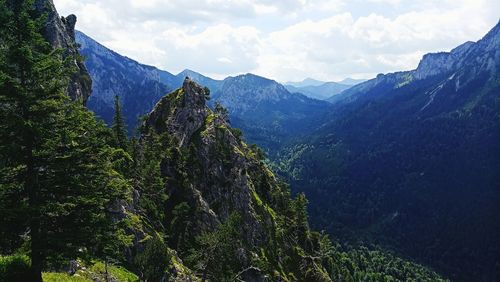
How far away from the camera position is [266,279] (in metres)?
92.6

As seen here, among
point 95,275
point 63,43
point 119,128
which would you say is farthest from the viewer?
point 63,43

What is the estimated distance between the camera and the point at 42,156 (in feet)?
82.3

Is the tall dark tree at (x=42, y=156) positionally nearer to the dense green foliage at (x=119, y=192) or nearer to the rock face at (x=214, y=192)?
the dense green foliage at (x=119, y=192)

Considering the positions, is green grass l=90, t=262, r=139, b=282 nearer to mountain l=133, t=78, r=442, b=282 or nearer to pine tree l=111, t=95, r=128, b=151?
mountain l=133, t=78, r=442, b=282

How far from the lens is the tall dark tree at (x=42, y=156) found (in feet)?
78.1

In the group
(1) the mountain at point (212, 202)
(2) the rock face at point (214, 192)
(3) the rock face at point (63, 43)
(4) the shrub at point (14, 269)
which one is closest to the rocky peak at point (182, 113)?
(2) the rock face at point (214, 192)

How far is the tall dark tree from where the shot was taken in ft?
78.1

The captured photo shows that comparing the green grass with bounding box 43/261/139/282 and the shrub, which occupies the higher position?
the shrub

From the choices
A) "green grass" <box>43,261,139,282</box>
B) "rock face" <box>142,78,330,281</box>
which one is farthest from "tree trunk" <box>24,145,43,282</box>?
"rock face" <box>142,78,330,281</box>

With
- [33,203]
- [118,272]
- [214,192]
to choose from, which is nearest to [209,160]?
[214,192]

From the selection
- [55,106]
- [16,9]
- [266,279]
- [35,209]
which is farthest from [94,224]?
[266,279]

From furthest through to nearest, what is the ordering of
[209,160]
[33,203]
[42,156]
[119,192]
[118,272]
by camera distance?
1. [209,160]
2. [118,272]
3. [119,192]
4. [42,156]
5. [33,203]

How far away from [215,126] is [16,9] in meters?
95.1

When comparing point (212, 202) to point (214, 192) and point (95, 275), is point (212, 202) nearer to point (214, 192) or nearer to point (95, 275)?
point (214, 192)
